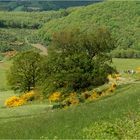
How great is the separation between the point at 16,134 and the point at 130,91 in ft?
56.5

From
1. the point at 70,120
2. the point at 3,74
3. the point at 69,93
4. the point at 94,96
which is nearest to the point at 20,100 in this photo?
the point at 69,93

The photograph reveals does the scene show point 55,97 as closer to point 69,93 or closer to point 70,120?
point 69,93

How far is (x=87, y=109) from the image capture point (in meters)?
48.5

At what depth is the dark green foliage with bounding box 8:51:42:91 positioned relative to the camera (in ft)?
309

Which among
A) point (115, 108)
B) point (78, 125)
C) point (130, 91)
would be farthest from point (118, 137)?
point (130, 91)

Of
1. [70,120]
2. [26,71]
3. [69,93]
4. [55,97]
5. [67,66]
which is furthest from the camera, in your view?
[26,71]

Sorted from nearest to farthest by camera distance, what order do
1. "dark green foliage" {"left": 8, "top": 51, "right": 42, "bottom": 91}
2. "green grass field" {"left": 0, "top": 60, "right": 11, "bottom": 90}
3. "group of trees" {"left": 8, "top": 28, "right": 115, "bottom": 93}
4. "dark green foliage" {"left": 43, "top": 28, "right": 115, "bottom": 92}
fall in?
1. "dark green foliage" {"left": 43, "top": 28, "right": 115, "bottom": 92}
2. "group of trees" {"left": 8, "top": 28, "right": 115, "bottom": 93}
3. "dark green foliage" {"left": 8, "top": 51, "right": 42, "bottom": 91}
4. "green grass field" {"left": 0, "top": 60, "right": 11, "bottom": 90}

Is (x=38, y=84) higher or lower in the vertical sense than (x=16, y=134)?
lower

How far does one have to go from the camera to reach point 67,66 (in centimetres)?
8231

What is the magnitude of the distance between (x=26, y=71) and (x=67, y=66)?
14.7m

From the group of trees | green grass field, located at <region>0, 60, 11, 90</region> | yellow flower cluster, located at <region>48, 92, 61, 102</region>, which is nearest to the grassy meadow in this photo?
the group of trees

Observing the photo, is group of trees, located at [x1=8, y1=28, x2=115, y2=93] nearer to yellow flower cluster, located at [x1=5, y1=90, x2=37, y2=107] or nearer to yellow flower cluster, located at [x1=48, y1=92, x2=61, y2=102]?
yellow flower cluster, located at [x1=48, y1=92, x2=61, y2=102]

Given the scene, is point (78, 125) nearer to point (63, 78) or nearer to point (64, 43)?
point (63, 78)

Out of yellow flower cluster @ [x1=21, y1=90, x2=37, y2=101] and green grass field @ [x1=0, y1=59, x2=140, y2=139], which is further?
yellow flower cluster @ [x1=21, y1=90, x2=37, y2=101]
